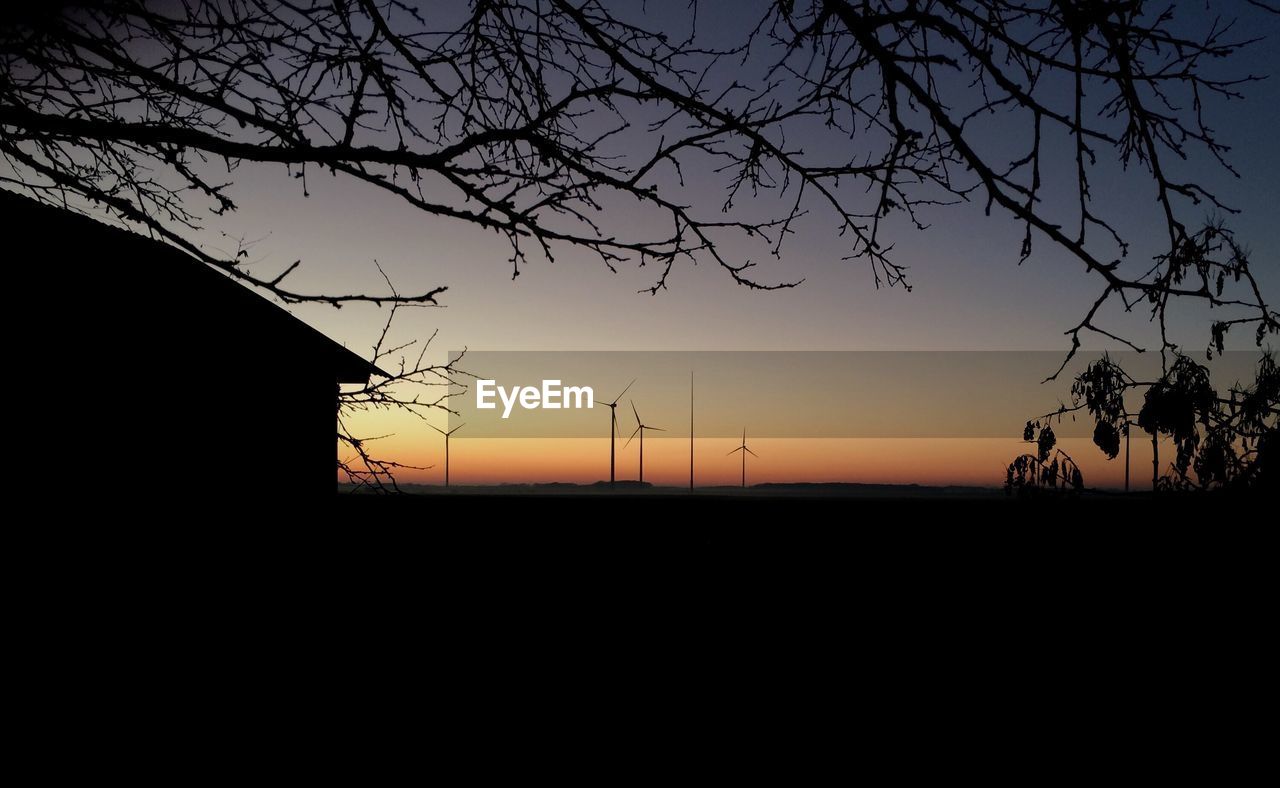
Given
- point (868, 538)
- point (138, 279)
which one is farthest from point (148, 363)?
point (868, 538)

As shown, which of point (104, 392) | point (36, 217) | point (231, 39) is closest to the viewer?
point (231, 39)

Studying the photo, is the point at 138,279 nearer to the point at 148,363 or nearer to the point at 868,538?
the point at 148,363

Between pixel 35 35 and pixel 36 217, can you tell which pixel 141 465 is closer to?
pixel 36 217

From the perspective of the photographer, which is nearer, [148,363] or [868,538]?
[148,363]

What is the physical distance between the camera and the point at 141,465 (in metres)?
5.88

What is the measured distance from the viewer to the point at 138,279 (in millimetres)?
5355

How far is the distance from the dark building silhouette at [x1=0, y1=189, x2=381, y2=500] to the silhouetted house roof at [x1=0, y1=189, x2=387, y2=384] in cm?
1

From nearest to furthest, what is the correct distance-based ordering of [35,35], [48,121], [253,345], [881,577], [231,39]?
[48,121], [35,35], [231,39], [253,345], [881,577]

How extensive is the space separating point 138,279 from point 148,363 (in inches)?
29.8

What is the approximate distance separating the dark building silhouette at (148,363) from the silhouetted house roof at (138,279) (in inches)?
0.4

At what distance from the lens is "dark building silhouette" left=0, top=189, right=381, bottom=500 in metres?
4.68

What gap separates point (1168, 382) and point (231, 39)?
16.6ft

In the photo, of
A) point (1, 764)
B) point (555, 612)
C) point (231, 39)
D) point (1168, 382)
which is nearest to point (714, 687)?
point (555, 612)

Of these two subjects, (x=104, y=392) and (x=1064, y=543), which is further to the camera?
(x=1064, y=543)
